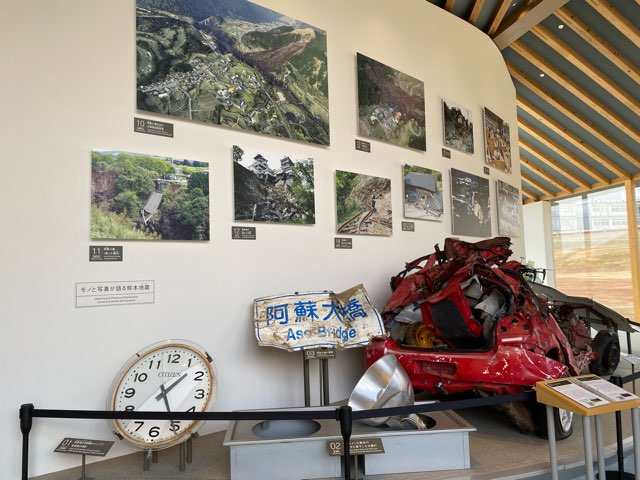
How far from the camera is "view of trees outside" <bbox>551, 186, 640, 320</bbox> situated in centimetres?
1079

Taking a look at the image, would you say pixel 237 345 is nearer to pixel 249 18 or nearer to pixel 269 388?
pixel 269 388

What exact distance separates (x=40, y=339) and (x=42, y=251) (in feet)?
1.76

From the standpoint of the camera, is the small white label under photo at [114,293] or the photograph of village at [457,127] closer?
the small white label under photo at [114,293]

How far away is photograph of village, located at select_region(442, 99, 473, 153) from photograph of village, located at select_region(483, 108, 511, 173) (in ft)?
1.80

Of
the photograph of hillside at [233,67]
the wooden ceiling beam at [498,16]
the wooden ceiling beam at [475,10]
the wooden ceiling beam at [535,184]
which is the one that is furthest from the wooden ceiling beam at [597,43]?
the wooden ceiling beam at [535,184]

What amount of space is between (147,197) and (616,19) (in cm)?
750

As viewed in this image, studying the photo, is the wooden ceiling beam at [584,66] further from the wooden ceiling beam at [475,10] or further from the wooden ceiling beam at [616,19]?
the wooden ceiling beam at [475,10]

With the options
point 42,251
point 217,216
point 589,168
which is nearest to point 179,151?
point 217,216

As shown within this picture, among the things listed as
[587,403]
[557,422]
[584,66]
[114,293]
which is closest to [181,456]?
[114,293]

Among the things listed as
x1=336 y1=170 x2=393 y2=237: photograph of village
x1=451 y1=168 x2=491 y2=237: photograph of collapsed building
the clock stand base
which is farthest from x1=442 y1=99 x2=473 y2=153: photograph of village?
the clock stand base

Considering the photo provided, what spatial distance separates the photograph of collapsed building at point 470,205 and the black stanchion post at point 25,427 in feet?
15.2

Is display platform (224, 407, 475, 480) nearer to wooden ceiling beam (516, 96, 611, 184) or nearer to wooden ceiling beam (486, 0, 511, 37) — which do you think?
wooden ceiling beam (486, 0, 511, 37)

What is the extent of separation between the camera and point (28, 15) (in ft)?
8.80

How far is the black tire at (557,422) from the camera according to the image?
2902 mm
